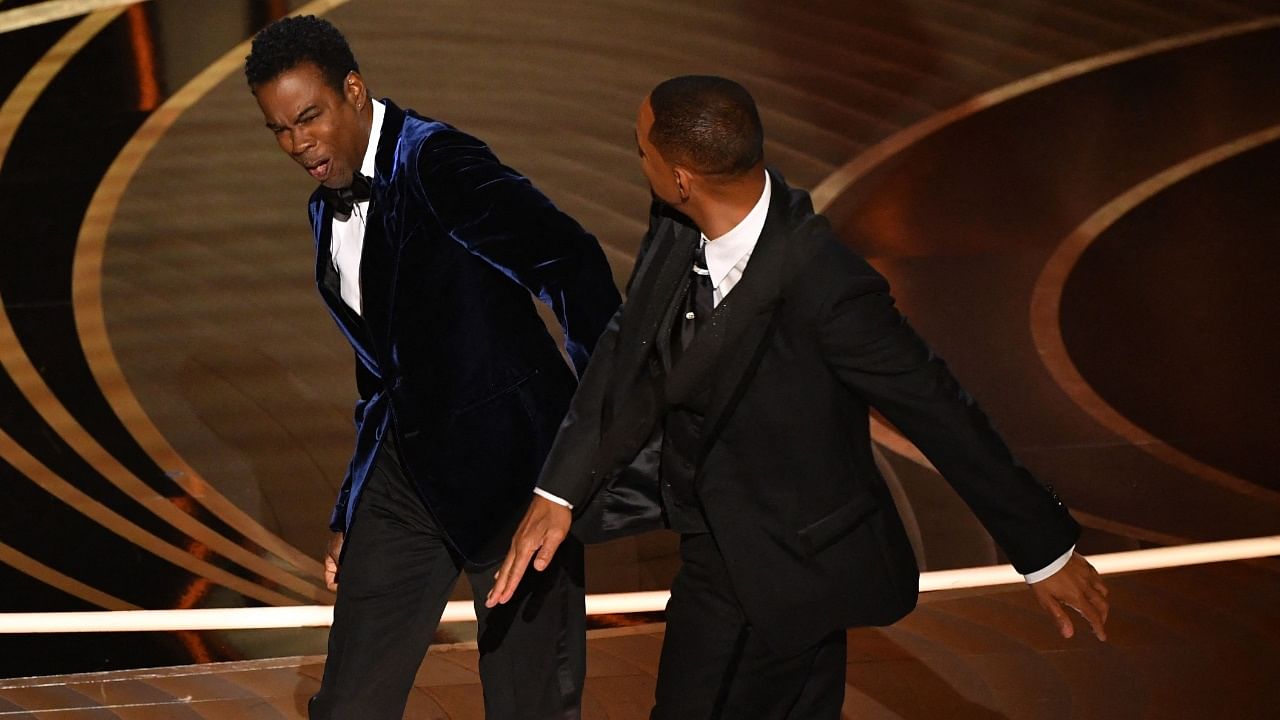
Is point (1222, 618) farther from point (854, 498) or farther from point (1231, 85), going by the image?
point (1231, 85)

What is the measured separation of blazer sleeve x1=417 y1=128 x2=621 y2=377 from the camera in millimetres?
2271

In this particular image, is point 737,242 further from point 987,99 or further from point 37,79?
point 37,79

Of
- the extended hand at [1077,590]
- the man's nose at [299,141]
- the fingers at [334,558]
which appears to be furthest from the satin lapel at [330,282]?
the extended hand at [1077,590]

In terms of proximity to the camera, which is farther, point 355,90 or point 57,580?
point 57,580

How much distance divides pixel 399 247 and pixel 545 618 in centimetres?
69

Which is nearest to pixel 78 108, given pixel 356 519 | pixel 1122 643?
pixel 356 519

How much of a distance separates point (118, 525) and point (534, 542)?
2.25 meters

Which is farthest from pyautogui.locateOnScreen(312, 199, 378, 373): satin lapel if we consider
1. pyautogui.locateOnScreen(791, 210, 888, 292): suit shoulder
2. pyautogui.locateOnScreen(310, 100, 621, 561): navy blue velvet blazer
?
pyautogui.locateOnScreen(791, 210, 888, 292): suit shoulder

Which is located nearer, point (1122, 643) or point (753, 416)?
point (753, 416)

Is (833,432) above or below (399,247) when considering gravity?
below

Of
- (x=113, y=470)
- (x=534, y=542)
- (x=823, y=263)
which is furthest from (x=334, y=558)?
(x=113, y=470)

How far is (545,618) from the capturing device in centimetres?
244

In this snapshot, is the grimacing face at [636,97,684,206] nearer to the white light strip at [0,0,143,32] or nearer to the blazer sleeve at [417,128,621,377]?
the blazer sleeve at [417,128,621,377]

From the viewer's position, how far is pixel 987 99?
648 centimetres
